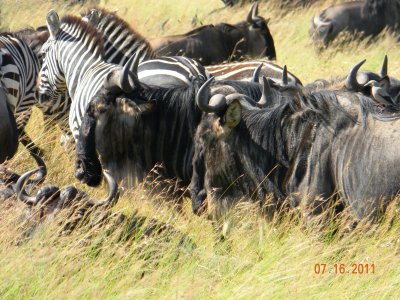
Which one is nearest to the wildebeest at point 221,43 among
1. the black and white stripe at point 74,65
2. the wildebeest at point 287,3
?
the black and white stripe at point 74,65

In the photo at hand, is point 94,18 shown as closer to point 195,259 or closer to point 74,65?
point 74,65

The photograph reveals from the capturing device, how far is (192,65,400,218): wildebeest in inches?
247

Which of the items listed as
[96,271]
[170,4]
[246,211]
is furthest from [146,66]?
[170,4]

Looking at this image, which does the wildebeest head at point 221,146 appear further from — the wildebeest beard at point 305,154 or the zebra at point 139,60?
the zebra at point 139,60

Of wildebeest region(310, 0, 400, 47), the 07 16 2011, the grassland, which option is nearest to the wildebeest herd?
the grassland

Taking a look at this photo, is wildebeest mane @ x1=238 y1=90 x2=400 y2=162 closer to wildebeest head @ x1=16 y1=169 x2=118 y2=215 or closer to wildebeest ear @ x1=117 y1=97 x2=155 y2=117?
wildebeest ear @ x1=117 y1=97 x2=155 y2=117

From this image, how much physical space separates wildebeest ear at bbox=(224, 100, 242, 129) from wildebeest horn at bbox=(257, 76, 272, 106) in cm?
40

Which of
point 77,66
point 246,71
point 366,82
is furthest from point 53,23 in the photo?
point 366,82

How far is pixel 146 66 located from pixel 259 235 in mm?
2809

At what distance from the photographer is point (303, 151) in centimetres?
648

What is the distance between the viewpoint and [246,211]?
21.8 ft

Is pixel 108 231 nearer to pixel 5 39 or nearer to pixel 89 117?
pixel 89 117

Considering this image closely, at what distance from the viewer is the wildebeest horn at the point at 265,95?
7.13 m

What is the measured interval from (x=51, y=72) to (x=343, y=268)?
4.89 m
